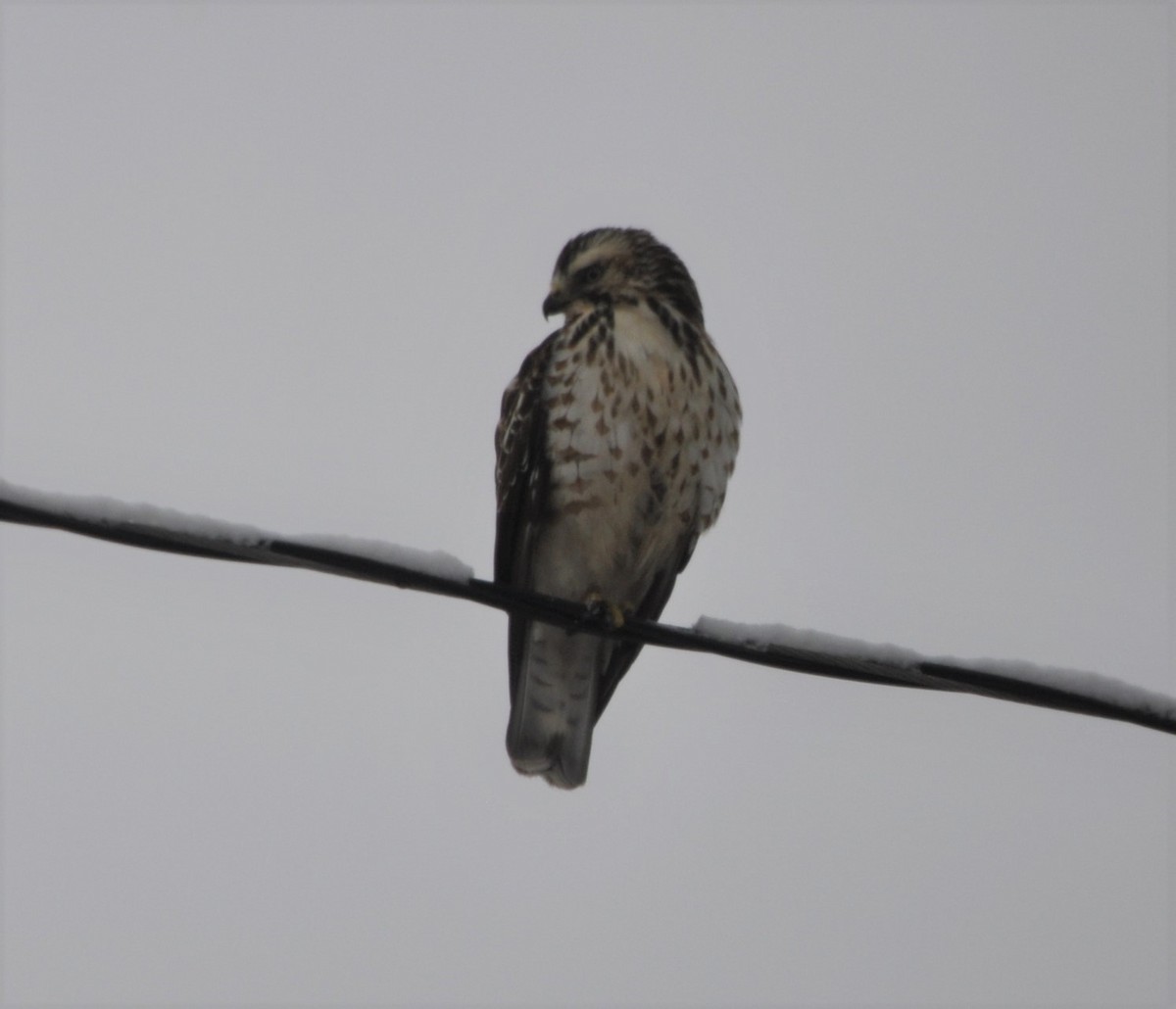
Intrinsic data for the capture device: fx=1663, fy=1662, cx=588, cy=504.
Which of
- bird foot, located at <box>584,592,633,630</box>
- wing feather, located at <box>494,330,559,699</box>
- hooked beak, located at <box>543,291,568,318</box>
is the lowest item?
bird foot, located at <box>584,592,633,630</box>

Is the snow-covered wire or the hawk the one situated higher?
the hawk

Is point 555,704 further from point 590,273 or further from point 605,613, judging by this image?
point 605,613

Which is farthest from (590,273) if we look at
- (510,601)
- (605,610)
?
(510,601)

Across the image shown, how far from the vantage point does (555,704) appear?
21.7 ft

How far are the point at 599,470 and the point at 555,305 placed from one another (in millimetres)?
1072

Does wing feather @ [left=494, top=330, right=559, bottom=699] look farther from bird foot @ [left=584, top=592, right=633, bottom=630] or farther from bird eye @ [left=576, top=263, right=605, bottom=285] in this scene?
bird eye @ [left=576, top=263, right=605, bottom=285]

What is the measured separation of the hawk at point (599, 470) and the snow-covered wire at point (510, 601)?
6.66 feet

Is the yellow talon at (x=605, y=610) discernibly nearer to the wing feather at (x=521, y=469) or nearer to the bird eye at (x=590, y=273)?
the wing feather at (x=521, y=469)

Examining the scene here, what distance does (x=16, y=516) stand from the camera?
3.11 m

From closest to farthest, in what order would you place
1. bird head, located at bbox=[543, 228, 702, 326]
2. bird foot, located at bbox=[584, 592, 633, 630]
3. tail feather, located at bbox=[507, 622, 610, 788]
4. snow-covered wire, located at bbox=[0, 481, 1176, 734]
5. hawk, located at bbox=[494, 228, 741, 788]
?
snow-covered wire, located at bbox=[0, 481, 1176, 734] → bird foot, located at bbox=[584, 592, 633, 630] → hawk, located at bbox=[494, 228, 741, 788] → tail feather, located at bbox=[507, 622, 610, 788] → bird head, located at bbox=[543, 228, 702, 326]

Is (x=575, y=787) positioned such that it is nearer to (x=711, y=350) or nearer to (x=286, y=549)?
(x=711, y=350)

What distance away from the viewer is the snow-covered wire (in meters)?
3.17

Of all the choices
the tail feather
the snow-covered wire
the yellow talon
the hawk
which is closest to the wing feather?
the hawk

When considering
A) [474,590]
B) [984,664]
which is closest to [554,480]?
[474,590]
